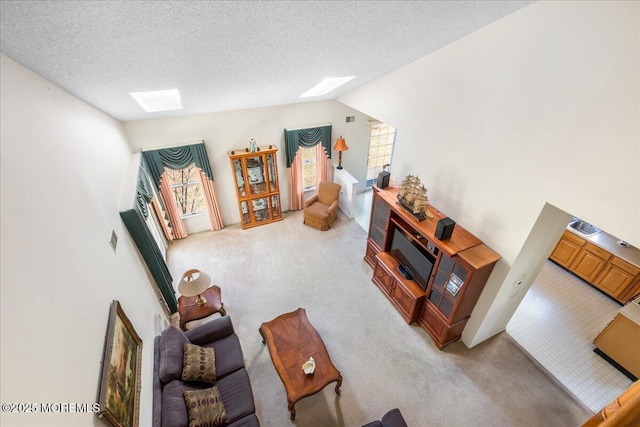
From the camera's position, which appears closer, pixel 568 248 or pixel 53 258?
pixel 53 258

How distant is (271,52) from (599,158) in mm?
2702

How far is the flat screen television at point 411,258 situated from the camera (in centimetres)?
383

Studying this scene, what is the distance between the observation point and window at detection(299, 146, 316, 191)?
643 cm

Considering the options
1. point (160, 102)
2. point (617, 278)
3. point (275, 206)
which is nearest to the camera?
point (160, 102)

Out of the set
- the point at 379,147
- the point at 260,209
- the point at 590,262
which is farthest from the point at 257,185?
the point at 590,262

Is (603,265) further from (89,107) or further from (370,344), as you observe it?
(89,107)

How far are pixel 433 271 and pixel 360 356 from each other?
1.52 m

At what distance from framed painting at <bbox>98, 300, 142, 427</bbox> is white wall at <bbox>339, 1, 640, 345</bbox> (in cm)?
377

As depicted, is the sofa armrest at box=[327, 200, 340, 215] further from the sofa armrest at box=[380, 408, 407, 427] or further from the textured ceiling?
the sofa armrest at box=[380, 408, 407, 427]

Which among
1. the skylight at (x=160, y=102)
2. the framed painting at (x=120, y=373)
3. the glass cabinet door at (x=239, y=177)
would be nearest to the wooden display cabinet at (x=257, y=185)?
the glass cabinet door at (x=239, y=177)

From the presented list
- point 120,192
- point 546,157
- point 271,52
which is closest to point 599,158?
point 546,157

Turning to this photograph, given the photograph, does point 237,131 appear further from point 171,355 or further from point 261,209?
point 171,355

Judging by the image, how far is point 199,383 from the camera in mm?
3057

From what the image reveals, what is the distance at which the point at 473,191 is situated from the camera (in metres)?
3.33
